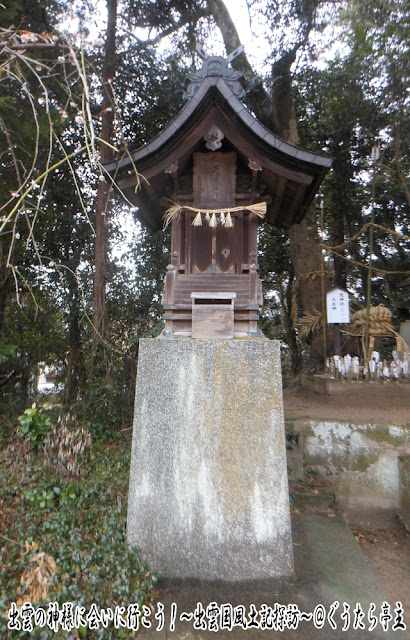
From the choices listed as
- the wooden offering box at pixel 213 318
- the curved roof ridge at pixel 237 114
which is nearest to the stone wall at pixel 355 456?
the wooden offering box at pixel 213 318

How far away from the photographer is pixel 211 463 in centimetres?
295

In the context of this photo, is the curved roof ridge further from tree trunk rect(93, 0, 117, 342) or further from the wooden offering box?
tree trunk rect(93, 0, 117, 342)

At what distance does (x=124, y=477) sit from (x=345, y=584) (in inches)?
96.5

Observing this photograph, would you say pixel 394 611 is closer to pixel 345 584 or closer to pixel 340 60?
pixel 345 584

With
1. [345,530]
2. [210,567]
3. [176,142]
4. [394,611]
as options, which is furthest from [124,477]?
[176,142]

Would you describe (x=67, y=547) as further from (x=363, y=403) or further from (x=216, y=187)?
(x=363, y=403)

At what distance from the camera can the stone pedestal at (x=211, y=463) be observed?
9.45 ft

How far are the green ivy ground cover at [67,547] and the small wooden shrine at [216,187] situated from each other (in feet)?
5.70

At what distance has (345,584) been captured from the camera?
277 cm

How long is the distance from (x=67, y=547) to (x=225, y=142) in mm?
3523

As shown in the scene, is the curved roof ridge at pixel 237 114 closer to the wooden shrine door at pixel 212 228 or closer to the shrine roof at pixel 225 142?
the shrine roof at pixel 225 142

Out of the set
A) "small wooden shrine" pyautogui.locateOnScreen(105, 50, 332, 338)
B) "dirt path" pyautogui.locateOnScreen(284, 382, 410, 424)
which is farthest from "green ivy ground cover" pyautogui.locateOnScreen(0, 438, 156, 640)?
"dirt path" pyautogui.locateOnScreen(284, 382, 410, 424)

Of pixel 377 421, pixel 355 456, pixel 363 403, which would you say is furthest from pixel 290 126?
pixel 355 456

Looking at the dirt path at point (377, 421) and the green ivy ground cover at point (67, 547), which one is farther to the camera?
the dirt path at point (377, 421)
